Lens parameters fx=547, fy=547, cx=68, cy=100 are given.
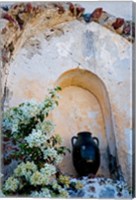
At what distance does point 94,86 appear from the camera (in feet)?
11.4

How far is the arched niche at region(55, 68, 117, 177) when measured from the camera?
337cm

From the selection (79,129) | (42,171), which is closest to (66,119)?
(79,129)

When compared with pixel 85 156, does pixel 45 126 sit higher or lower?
higher

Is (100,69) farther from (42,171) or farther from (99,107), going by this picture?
(42,171)

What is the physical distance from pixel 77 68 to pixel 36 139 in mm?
665

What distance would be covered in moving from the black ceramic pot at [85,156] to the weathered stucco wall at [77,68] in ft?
0.24

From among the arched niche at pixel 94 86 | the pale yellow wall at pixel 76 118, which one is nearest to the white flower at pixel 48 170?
the pale yellow wall at pixel 76 118

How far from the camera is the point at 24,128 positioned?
3010mm

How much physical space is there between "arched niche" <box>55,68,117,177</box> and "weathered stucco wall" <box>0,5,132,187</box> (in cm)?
1

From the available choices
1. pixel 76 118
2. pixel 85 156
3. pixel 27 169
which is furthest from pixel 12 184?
pixel 76 118

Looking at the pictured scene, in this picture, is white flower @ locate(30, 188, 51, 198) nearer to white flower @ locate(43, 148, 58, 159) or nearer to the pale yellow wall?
white flower @ locate(43, 148, 58, 159)

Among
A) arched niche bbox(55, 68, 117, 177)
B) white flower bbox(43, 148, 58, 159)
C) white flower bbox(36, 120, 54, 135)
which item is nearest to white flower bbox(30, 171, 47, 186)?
white flower bbox(43, 148, 58, 159)

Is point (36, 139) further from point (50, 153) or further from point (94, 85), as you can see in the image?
point (94, 85)

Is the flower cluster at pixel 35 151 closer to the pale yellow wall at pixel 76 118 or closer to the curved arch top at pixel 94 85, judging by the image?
Answer: the pale yellow wall at pixel 76 118
